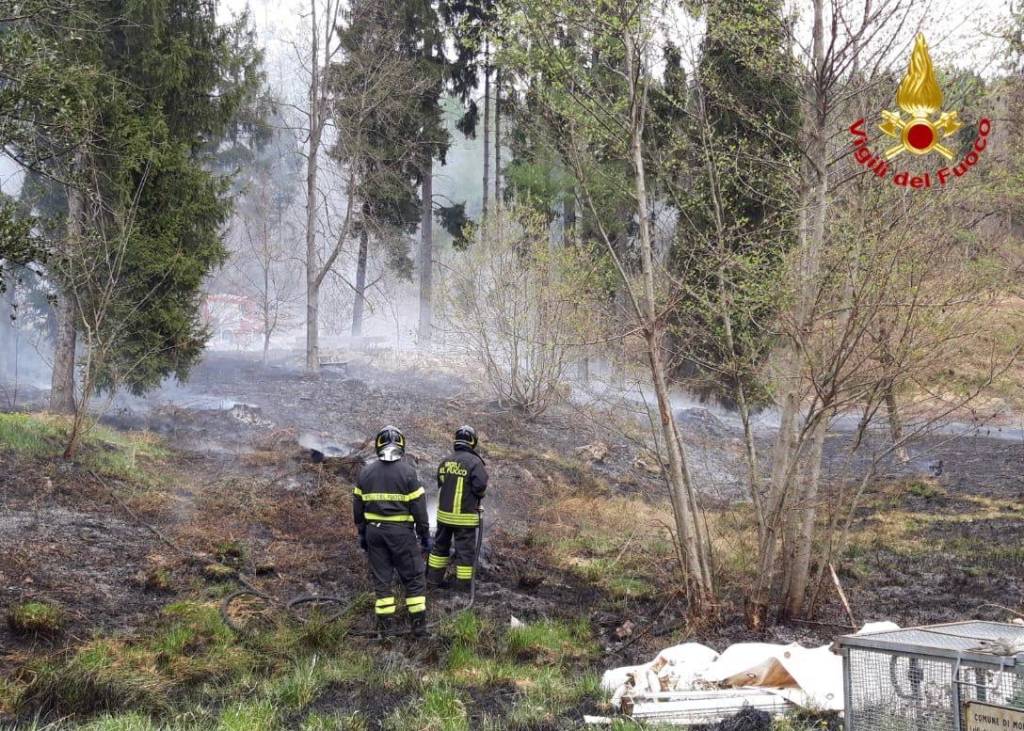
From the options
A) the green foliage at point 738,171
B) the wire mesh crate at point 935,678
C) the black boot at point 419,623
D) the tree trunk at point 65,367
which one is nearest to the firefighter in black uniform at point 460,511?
the black boot at point 419,623

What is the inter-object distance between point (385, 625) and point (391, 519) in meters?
0.89

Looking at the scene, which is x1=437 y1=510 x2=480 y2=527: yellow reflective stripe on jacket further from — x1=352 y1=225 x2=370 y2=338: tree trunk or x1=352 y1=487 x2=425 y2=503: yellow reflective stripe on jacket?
x1=352 y1=225 x2=370 y2=338: tree trunk

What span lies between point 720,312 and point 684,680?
3720mm

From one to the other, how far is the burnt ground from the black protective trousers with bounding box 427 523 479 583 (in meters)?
0.40

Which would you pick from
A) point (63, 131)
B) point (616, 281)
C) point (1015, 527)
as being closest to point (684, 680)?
point (63, 131)

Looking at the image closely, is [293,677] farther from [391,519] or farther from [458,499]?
[458,499]

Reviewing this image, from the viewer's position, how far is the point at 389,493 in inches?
306

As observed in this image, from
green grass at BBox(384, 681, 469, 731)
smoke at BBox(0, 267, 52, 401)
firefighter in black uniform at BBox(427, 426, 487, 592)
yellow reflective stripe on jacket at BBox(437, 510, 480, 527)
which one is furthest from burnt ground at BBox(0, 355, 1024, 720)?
smoke at BBox(0, 267, 52, 401)

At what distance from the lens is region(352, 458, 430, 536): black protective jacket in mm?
7785

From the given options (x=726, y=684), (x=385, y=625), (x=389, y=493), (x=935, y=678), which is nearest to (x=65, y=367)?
(x=389, y=493)

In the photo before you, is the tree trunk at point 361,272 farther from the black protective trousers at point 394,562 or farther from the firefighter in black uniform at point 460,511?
the black protective trousers at point 394,562

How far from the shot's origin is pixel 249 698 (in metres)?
5.59

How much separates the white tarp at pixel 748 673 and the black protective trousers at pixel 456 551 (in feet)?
10.8

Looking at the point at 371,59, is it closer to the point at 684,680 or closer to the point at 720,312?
the point at 720,312
